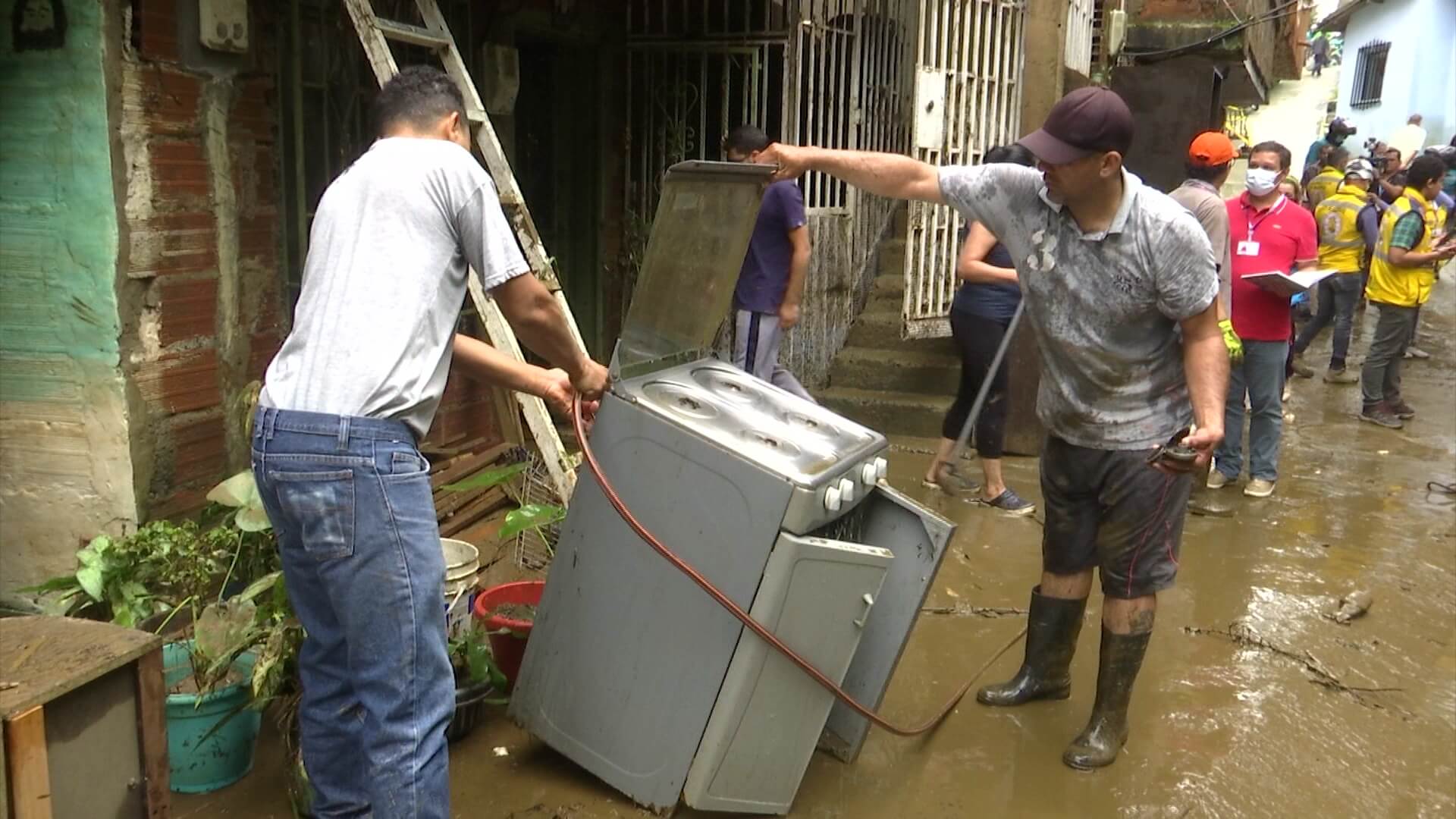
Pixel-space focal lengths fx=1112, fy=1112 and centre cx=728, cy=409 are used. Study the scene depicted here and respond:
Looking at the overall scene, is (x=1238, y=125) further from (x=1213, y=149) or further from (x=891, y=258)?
(x=1213, y=149)

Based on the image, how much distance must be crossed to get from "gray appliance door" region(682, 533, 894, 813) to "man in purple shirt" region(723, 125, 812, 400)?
2863mm

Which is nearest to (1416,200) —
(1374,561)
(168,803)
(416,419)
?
(1374,561)

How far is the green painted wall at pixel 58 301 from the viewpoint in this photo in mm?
3447

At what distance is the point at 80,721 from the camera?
2.10 meters

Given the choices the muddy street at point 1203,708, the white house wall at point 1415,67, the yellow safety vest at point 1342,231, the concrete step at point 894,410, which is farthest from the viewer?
the white house wall at point 1415,67

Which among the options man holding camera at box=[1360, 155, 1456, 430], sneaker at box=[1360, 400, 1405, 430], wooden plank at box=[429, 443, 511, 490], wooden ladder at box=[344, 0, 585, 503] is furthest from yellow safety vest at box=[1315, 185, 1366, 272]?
wooden ladder at box=[344, 0, 585, 503]

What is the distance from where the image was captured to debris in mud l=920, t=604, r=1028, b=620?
441 cm

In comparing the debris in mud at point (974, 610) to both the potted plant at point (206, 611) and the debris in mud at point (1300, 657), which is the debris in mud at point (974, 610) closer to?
the debris in mud at point (1300, 657)

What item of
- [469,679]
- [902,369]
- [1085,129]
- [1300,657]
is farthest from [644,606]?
[902,369]

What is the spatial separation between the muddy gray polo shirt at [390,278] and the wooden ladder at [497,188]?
131 cm

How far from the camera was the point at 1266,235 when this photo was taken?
225 inches

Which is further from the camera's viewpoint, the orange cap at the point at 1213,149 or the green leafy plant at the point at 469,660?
the orange cap at the point at 1213,149

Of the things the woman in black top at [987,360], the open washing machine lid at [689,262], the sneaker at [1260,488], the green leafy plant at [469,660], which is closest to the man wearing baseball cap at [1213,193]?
the woman in black top at [987,360]

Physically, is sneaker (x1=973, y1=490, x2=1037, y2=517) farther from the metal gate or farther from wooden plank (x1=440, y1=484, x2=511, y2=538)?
wooden plank (x1=440, y1=484, x2=511, y2=538)
